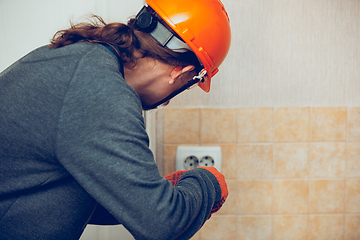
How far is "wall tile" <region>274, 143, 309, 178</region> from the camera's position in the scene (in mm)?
1083

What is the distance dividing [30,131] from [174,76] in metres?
0.32

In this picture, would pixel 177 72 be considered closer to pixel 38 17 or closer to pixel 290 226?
pixel 38 17

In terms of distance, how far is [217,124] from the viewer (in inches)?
41.8

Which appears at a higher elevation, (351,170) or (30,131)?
(30,131)

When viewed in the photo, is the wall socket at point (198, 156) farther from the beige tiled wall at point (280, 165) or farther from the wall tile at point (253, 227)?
the wall tile at point (253, 227)

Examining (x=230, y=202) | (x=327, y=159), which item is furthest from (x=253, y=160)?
(x=327, y=159)

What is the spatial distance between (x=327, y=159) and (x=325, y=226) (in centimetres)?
29

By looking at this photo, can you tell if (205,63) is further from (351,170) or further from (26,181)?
(351,170)

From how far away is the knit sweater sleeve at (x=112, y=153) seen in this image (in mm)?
397

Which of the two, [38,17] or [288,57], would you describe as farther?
[288,57]

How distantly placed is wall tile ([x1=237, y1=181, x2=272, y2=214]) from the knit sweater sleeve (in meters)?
0.71

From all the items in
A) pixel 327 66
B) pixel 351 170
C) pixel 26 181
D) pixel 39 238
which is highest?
pixel 327 66

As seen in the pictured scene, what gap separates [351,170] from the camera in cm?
110

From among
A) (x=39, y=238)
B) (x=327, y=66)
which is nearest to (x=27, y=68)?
(x=39, y=238)
